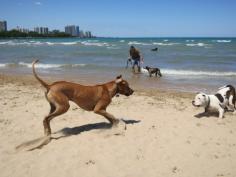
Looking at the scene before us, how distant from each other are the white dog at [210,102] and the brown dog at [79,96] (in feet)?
5.84

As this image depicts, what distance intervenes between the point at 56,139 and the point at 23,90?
5367 millimetres

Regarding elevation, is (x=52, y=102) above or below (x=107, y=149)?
above

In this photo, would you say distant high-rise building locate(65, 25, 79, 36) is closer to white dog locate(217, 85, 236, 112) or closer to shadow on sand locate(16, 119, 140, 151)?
white dog locate(217, 85, 236, 112)

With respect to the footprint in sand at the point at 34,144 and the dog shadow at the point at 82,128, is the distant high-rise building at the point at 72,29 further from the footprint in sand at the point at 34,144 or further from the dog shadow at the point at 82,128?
the footprint in sand at the point at 34,144

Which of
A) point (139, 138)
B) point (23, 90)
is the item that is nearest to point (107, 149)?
point (139, 138)

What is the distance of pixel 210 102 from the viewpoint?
26.1 ft

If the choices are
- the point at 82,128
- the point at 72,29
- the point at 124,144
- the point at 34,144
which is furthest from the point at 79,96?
the point at 72,29

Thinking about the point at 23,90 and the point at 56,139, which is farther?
the point at 23,90

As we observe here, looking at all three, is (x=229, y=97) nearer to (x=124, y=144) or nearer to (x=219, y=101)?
(x=219, y=101)

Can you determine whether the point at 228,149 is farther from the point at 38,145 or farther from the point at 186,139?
the point at 38,145

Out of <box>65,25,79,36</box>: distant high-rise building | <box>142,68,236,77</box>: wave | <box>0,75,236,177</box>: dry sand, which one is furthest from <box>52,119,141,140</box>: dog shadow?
<box>65,25,79,36</box>: distant high-rise building

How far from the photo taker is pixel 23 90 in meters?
11.2

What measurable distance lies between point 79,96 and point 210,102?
3224mm

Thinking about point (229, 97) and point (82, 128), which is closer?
point (82, 128)
